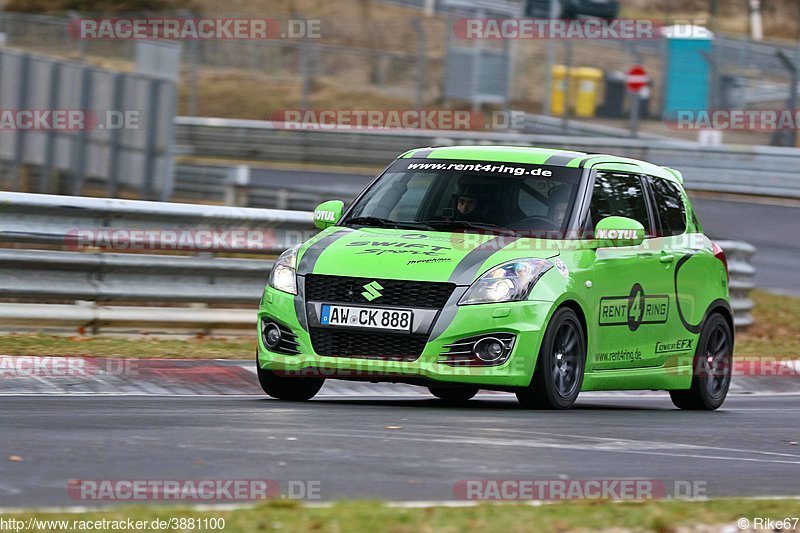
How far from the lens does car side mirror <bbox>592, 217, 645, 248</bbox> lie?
34.3 feet

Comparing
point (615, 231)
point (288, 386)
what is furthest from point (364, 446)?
point (615, 231)

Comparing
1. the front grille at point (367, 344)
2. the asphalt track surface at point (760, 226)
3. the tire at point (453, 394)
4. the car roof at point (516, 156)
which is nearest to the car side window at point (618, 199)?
the car roof at point (516, 156)

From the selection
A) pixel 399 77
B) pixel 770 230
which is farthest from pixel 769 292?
pixel 399 77

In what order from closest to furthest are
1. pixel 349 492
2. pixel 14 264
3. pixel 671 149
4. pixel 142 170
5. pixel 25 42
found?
pixel 349 492 → pixel 14 264 → pixel 142 170 → pixel 671 149 → pixel 25 42

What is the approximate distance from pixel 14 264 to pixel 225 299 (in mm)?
1981

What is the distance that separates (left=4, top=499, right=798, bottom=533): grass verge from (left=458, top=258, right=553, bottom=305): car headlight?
3.26 m

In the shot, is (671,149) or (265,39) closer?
(671,149)

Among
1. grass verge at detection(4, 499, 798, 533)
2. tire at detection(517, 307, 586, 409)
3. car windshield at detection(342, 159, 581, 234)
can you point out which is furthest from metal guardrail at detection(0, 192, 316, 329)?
grass verge at detection(4, 499, 798, 533)

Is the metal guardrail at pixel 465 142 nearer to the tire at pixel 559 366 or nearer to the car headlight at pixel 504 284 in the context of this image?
the tire at pixel 559 366

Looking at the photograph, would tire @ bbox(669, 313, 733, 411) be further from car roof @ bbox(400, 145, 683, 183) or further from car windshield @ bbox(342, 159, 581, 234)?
car windshield @ bbox(342, 159, 581, 234)

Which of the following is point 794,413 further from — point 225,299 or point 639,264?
point 225,299

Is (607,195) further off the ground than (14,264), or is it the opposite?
(607,195)

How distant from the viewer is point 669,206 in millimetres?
11938

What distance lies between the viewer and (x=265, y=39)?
4431 centimetres
